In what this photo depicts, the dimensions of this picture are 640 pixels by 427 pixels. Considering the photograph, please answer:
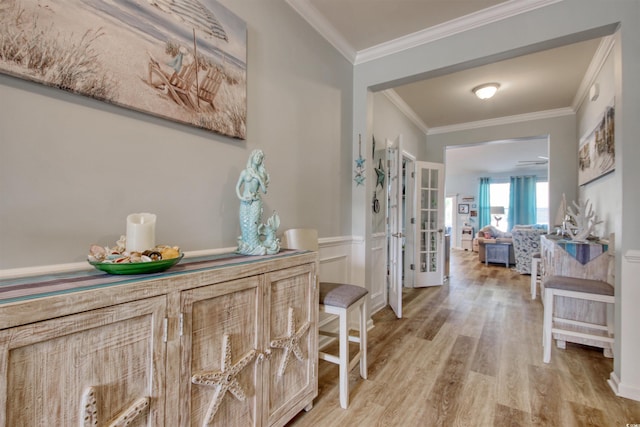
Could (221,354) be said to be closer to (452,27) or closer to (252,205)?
(252,205)

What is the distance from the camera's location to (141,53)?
3.97 ft

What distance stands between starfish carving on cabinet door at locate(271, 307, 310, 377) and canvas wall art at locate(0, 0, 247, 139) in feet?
3.59

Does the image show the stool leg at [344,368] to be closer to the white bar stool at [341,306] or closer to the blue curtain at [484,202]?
the white bar stool at [341,306]

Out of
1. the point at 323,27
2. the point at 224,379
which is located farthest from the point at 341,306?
the point at 323,27

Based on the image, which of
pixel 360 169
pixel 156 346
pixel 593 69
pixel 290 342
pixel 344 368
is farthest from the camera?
pixel 593 69

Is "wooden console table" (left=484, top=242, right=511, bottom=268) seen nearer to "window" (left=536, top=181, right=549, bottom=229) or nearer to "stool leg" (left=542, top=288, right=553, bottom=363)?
"window" (left=536, top=181, right=549, bottom=229)

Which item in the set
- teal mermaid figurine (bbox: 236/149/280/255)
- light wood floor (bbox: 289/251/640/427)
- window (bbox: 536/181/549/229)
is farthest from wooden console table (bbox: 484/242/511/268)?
teal mermaid figurine (bbox: 236/149/280/255)

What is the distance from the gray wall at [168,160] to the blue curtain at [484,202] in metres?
9.15

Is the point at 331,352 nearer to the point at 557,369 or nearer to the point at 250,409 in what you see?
the point at 250,409

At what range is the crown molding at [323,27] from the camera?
2122 mm

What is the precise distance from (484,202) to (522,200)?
1.08 metres

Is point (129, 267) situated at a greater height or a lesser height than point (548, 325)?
greater

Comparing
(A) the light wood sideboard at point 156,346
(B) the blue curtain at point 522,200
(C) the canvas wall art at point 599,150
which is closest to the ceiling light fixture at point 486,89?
→ (C) the canvas wall art at point 599,150

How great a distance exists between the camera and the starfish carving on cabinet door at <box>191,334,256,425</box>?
1.05m
